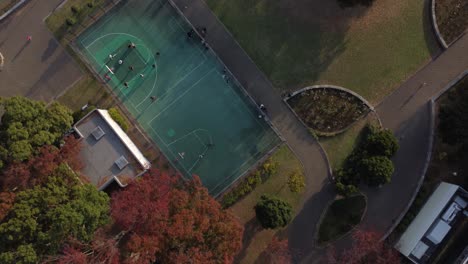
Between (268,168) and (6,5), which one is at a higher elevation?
(6,5)

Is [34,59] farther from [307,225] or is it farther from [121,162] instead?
[307,225]

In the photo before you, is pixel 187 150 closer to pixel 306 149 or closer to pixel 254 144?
pixel 254 144

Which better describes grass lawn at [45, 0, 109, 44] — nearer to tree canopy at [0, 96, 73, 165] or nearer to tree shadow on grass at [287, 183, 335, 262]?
tree canopy at [0, 96, 73, 165]

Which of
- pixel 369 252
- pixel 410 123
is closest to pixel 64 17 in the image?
pixel 410 123

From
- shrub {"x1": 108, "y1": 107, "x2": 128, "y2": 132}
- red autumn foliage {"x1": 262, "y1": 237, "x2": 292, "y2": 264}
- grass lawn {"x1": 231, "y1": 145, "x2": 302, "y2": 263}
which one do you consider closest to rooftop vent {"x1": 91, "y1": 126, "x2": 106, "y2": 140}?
shrub {"x1": 108, "y1": 107, "x2": 128, "y2": 132}

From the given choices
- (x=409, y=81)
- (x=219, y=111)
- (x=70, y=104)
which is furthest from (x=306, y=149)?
(x=70, y=104)

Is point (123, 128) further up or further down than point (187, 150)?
further up
